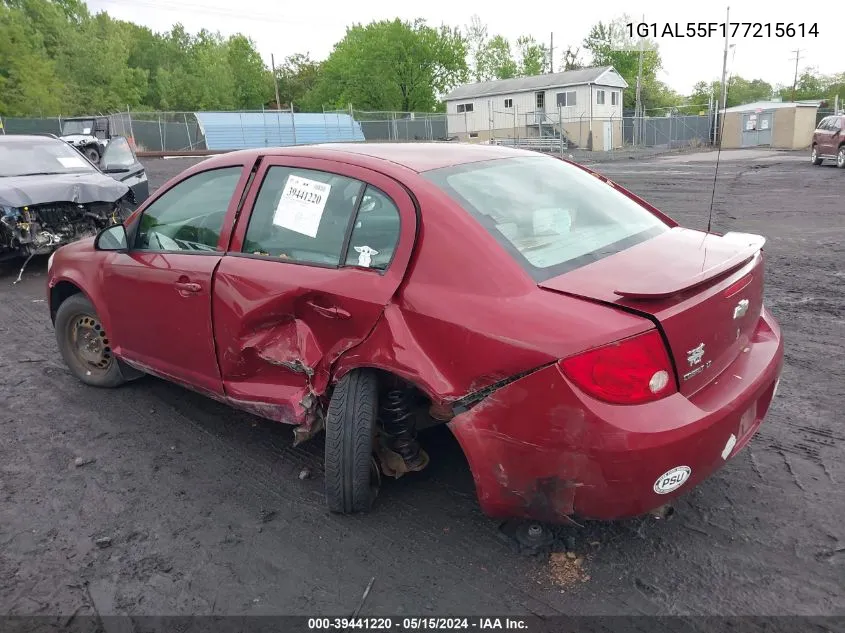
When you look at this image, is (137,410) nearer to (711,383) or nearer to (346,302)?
(346,302)

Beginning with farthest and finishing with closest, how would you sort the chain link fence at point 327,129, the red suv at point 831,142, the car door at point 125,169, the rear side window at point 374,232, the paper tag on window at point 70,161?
the chain link fence at point 327,129, the red suv at point 831,142, the car door at point 125,169, the paper tag on window at point 70,161, the rear side window at point 374,232

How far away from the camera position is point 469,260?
2.58m

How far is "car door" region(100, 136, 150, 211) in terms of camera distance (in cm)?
941

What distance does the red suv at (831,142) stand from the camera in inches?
799

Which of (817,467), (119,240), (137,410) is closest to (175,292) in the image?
(119,240)

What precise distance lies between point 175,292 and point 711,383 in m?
2.74

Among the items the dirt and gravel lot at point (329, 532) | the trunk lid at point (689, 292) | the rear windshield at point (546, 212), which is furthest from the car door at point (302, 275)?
the trunk lid at point (689, 292)

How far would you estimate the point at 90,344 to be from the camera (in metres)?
4.67

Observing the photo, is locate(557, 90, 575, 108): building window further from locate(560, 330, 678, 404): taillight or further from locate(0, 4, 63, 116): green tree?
locate(560, 330, 678, 404): taillight

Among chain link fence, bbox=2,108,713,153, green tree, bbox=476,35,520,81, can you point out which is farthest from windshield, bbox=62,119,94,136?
green tree, bbox=476,35,520,81

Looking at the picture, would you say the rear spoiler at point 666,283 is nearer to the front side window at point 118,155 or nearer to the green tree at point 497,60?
the front side window at point 118,155

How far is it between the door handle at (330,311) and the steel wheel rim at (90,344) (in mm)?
2267

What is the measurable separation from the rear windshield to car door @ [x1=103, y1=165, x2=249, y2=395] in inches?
52.3

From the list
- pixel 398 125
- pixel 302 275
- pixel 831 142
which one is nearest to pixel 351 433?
pixel 302 275
